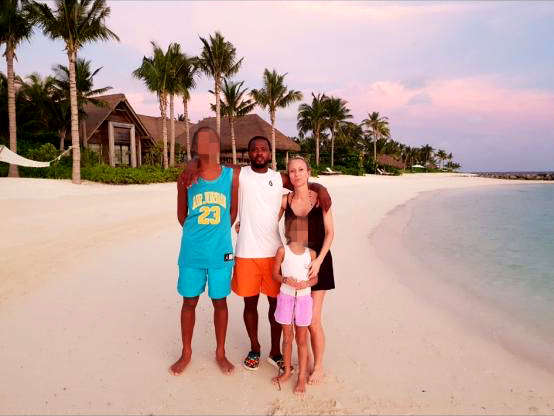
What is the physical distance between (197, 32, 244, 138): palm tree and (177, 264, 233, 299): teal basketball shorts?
954 inches

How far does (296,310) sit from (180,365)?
3.58 ft

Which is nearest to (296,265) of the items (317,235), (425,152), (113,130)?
(317,235)

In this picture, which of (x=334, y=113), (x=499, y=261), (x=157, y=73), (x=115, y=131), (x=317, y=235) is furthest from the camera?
(x=334, y=113)

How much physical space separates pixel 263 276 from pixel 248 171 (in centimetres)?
79

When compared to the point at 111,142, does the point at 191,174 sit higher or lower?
lower

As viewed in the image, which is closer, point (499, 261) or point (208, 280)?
point (208, 280)

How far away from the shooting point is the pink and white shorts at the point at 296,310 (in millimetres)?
2625

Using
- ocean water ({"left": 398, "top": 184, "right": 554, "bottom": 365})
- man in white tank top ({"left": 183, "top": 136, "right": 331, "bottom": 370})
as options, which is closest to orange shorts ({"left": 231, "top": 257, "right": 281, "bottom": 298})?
man in white tank top ({"left": 183, "top": 136, "right": 331, "bottom": 370})

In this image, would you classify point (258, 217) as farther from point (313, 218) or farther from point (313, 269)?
point (313, 269)

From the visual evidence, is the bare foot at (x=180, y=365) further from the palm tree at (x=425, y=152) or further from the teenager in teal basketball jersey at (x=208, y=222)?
the palm tree at (x=425, y=152)

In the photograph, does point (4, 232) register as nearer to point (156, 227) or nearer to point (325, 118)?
point (156, 227)

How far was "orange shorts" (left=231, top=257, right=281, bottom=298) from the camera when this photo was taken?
2.75m

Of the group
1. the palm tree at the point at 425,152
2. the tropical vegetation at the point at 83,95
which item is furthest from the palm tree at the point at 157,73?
the palm tree at the point at 425,152

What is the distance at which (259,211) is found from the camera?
2.68 meters
